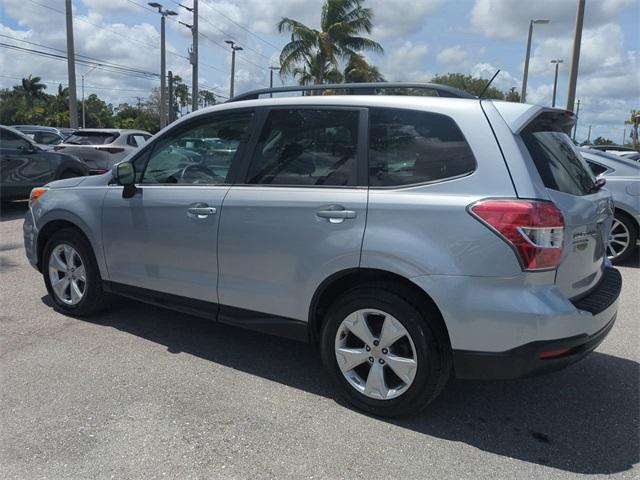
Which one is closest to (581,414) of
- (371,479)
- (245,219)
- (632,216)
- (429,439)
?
(429,439)

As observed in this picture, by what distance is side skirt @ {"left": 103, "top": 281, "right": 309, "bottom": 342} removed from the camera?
11.7 ft

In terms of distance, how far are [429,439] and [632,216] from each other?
562 cm

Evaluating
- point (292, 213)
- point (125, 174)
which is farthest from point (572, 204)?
point (125, 174)

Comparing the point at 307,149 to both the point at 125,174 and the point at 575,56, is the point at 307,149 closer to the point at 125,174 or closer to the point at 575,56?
the point at 125,174

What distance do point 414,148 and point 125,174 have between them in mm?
2257

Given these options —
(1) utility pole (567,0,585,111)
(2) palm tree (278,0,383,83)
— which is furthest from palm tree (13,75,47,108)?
(1) utility pole (567,0,585,111)

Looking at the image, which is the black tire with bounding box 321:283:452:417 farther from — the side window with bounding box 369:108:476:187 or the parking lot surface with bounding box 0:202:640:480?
the side window with bounding box 369:108:476:187

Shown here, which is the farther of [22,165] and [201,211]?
[22,165]

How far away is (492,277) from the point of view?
9.33 ft

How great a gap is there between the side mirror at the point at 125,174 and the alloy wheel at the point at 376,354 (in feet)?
6.73

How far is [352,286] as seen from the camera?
3361 mm

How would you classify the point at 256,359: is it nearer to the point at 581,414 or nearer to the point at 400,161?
the point at 400,161

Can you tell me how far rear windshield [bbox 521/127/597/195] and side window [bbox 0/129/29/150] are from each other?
9.88m

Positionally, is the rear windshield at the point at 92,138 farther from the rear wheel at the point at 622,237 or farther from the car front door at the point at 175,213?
the rear wheel at the point at 622,237
